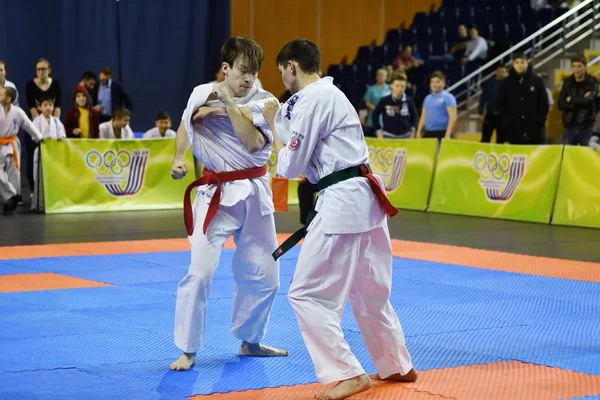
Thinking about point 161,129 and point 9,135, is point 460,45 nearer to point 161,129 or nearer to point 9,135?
point 161,129

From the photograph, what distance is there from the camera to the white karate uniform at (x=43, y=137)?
1333cm

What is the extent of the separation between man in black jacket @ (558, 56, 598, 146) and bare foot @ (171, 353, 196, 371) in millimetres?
9233

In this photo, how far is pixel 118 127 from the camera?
46.2 feet

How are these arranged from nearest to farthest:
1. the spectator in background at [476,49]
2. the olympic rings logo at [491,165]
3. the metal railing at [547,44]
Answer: the olympic rings logo at [491,165], the metal railing at [547,44], the spectator in background at [476,49]

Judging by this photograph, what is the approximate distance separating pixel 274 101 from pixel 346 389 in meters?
1.50

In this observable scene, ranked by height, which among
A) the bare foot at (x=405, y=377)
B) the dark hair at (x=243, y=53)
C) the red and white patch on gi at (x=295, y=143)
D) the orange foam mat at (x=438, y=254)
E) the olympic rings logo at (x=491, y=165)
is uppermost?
the dark hair at (x=243, y=53)

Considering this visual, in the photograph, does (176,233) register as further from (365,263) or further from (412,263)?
(365,263)

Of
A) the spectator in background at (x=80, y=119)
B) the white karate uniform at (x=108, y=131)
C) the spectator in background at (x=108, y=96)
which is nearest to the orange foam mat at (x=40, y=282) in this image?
the white karate uniform at (x=108, y=131)

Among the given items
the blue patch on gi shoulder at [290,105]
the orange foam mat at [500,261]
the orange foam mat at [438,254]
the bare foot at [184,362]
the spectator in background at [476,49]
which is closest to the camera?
the blue patch on gi shoulder at [290,105]

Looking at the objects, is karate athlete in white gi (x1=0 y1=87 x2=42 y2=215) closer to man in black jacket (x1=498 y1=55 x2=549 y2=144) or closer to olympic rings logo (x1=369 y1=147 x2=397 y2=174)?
olympic rings logo (x1=369 y1=147 x2=397 y2=174)

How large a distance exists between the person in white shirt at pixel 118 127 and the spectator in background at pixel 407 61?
6.70m

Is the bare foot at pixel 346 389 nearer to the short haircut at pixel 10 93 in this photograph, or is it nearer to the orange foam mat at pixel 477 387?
the orange foam mat at pixel 477 387

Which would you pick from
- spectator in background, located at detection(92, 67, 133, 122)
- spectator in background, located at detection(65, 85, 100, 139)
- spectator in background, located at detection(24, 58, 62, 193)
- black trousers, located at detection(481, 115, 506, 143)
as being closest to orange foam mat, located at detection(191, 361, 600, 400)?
black trousers, located at detection(481, 115, 506, 143)

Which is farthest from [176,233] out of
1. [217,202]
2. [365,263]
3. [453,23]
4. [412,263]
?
[453,23]
